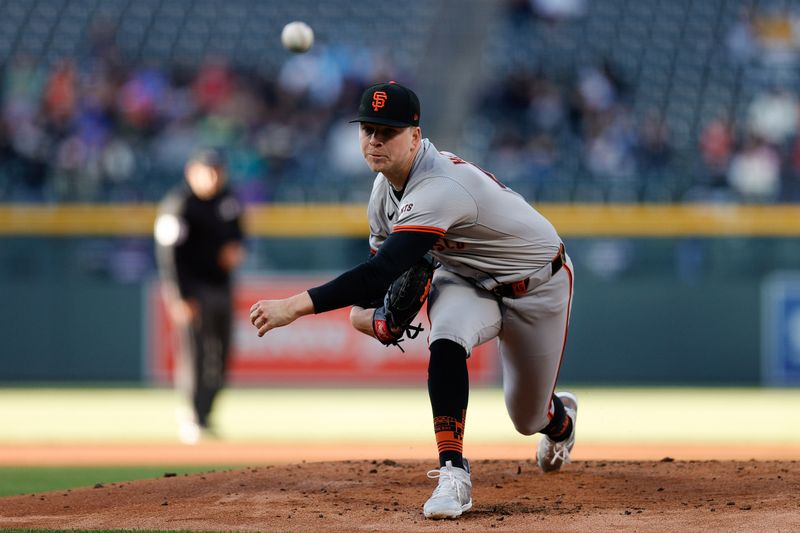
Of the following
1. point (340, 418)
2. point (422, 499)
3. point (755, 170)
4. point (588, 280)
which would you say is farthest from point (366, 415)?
point (422, 499)

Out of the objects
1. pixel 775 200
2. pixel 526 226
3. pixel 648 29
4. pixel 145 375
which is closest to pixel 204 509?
pixel 526 226

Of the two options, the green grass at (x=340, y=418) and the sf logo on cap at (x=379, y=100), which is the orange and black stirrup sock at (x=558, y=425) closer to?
the sf logo on cap at (x=379, y=100)

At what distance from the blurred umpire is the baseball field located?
0.41 m

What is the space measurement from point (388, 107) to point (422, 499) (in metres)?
1.61

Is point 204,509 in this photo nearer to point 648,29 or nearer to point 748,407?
point 748,407

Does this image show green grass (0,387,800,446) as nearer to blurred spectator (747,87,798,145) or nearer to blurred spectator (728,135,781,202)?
blurred spectator (728,135,781,202)

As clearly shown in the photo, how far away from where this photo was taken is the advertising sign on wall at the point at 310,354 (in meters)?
13.2

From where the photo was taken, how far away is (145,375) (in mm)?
13406

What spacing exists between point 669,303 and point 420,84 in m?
5.02

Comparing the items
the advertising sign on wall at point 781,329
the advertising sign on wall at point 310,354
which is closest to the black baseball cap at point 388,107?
the advertising sign on wall at point 310,354

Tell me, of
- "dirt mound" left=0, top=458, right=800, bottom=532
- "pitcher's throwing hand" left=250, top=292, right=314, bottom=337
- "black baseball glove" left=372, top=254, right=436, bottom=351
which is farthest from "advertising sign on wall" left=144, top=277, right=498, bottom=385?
"pitcher's throwing hand" left=250, top=292, right=314, bottom=337

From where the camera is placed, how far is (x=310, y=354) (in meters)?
13.2

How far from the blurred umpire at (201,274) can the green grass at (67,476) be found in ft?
5.82

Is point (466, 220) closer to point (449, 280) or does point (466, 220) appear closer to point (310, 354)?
point (449, 280)
